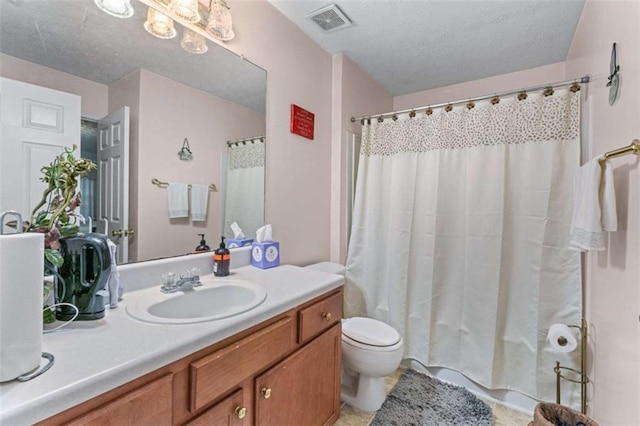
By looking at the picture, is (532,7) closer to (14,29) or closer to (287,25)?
(287,25)

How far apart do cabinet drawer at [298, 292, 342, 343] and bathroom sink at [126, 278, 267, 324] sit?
21cm

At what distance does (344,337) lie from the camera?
1.71m

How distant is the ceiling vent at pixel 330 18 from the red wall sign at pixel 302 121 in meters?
0.53

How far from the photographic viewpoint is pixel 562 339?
58.6 inches

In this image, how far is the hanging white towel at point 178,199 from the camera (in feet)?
4.29

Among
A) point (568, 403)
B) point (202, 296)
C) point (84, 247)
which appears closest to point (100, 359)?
point (84, 247)

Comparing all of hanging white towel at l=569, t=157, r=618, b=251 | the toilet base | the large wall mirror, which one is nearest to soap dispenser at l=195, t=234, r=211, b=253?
the large wall mirror

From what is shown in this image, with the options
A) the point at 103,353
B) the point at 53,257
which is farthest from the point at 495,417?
the point at 53,257

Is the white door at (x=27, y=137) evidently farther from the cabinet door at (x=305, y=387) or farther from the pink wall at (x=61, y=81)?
the cabinet door at (x=305, y=387)

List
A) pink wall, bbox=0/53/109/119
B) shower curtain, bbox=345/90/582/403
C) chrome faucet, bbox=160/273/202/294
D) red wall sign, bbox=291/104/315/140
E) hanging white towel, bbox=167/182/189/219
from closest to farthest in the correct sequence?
pink wall, bbox=0/53/109/119, chrome faucet, bbox=160/273/202/294, hanging white towel, bbox=167/182/189/219, shower curtain, bbox=345/90/582/403, red wall sign, bbox=291/104/315/140

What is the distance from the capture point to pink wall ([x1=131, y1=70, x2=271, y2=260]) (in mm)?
1220

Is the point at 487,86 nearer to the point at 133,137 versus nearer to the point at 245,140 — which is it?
the point at 245,140

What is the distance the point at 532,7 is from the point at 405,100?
134 centimetres

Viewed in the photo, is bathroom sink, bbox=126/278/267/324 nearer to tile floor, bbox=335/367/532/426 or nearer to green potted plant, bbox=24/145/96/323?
green potted plant, bbox=24/145/96/323
